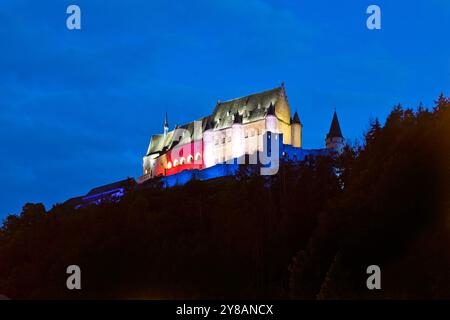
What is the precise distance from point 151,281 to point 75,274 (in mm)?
7465

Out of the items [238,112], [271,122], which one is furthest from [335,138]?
[238,112]

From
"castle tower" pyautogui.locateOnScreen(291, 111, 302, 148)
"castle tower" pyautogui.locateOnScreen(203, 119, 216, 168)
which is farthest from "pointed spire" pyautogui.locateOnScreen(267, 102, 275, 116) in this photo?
"castle tower" pyautogui.locateOnScreen(203, 119, 216, 168)

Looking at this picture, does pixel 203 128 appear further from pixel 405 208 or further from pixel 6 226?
pixel 405 208

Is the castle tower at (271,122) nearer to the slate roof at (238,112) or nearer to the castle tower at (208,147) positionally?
the slate roof at (238,112)

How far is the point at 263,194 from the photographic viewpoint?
51250 mm

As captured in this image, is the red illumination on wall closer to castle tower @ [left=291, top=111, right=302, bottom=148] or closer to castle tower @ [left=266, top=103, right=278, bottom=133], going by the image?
castle tower @ [left=266, top=103, right=278, bottom=133]

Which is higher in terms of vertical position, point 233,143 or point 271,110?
point 271,110

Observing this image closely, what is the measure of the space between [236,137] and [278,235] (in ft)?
192

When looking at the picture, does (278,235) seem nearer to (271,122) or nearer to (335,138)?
(335,138)

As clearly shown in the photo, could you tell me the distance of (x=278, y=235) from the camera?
139ft
